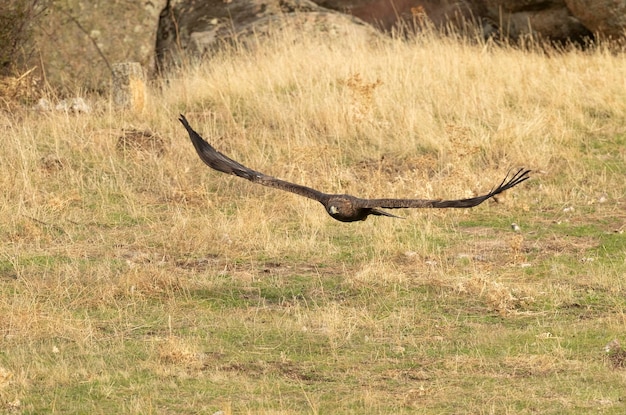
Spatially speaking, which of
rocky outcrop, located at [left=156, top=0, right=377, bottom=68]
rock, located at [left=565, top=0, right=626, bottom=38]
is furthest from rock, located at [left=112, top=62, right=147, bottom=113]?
rock, located at [left=565, top=0, right=626, bottom=38]

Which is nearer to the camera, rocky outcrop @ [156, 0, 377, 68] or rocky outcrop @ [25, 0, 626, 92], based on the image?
rocky outcrop @ [25, 0, 626, 92]

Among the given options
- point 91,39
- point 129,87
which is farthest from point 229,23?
point 129,87

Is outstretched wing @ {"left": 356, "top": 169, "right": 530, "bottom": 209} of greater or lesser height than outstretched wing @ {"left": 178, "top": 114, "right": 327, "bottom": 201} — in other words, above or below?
below

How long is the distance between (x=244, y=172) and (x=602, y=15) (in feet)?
30.4

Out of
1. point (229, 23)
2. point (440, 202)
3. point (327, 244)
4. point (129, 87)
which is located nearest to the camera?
point (440, 202)

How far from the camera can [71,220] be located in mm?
9875

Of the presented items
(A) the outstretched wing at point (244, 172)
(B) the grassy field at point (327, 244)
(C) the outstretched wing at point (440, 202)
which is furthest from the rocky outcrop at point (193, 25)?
(C) the outstretched wing at point (440, 202)

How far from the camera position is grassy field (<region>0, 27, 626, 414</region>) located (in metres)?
6.03

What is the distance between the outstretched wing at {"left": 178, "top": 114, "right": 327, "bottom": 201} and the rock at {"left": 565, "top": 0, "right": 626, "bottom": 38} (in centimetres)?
893

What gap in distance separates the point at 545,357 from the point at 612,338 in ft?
2.18

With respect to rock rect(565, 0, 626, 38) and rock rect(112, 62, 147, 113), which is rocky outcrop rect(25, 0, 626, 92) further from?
rock rect(112, 62, 147, 113)

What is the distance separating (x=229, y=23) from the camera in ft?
54.0

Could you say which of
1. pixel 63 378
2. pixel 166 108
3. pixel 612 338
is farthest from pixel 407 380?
pixel 166 108

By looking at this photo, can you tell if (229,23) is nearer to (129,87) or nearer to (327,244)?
(129,87)
